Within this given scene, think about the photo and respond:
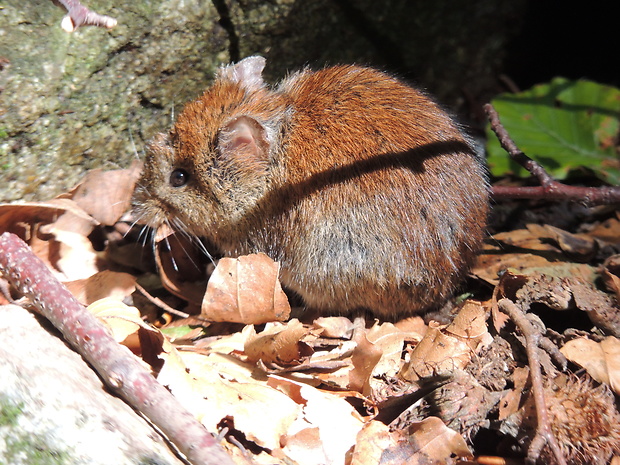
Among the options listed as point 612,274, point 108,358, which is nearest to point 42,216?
point 108,358

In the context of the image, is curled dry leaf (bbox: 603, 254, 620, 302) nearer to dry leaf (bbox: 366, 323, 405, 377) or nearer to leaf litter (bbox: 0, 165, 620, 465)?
leaf litter (bbox: 0, 165, 620, 465)

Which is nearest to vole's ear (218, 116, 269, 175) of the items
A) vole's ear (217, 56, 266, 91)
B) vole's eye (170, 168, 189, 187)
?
vole's eye (170, 168, 189, 187)

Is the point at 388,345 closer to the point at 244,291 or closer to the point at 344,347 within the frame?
the point at 344,347

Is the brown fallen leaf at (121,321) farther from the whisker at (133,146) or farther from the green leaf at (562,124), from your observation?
the green leaf at (562,124)

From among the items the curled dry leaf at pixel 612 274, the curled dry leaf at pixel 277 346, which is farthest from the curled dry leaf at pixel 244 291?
the curled dry leaf at pixel 612 274

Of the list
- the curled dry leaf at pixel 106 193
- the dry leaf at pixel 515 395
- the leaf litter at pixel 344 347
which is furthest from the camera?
the curled dry leaf at pixel 106 193

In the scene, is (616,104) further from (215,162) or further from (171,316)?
(171,316)
